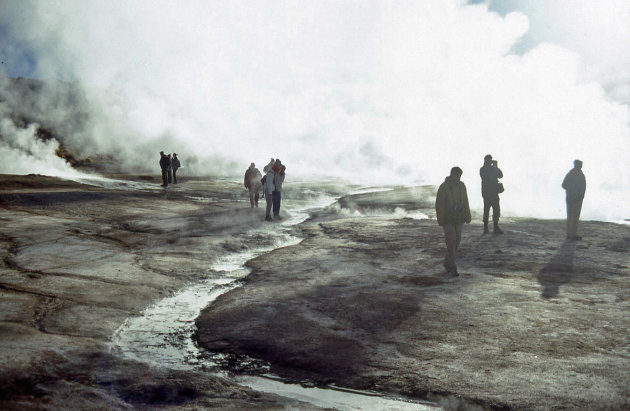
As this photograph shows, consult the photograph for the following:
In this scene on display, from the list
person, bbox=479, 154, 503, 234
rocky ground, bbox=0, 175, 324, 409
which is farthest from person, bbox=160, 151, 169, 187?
person, bbox=479, 154, 503, 234

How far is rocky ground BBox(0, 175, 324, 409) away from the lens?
13.3 ft

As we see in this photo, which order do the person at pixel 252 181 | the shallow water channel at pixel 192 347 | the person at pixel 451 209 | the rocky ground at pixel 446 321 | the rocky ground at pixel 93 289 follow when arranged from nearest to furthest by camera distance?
1. the rocky ground at pixel 93 289
2. the shallow water channel at pixel 192 347
3. the rocky ground at pixel 446 321
4. the person at pixel 451 209
5. the person at pixel 252 181

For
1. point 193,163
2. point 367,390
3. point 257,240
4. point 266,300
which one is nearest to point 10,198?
point 257,240

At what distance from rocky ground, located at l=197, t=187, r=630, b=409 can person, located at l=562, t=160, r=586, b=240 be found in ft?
3.08

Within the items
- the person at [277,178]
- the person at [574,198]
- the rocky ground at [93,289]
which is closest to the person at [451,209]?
the rocky ground at [93,289]

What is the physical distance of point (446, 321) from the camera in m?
5.91

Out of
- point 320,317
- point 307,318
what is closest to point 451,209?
point 320,317

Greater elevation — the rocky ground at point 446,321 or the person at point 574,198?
the person at point 574,198

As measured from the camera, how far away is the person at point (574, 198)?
36.9 feet

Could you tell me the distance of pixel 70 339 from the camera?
202 inches

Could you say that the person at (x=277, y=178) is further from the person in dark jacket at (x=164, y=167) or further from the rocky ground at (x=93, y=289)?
the person in dark jacket at (x=164, y=167)

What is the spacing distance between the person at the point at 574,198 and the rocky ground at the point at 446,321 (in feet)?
3.08

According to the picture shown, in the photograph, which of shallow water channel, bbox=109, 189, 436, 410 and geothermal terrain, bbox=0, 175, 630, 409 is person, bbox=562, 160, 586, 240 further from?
shallow water channel, bbox=109, 189, 436, 410

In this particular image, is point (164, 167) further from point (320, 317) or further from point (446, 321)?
point (446, 321)
